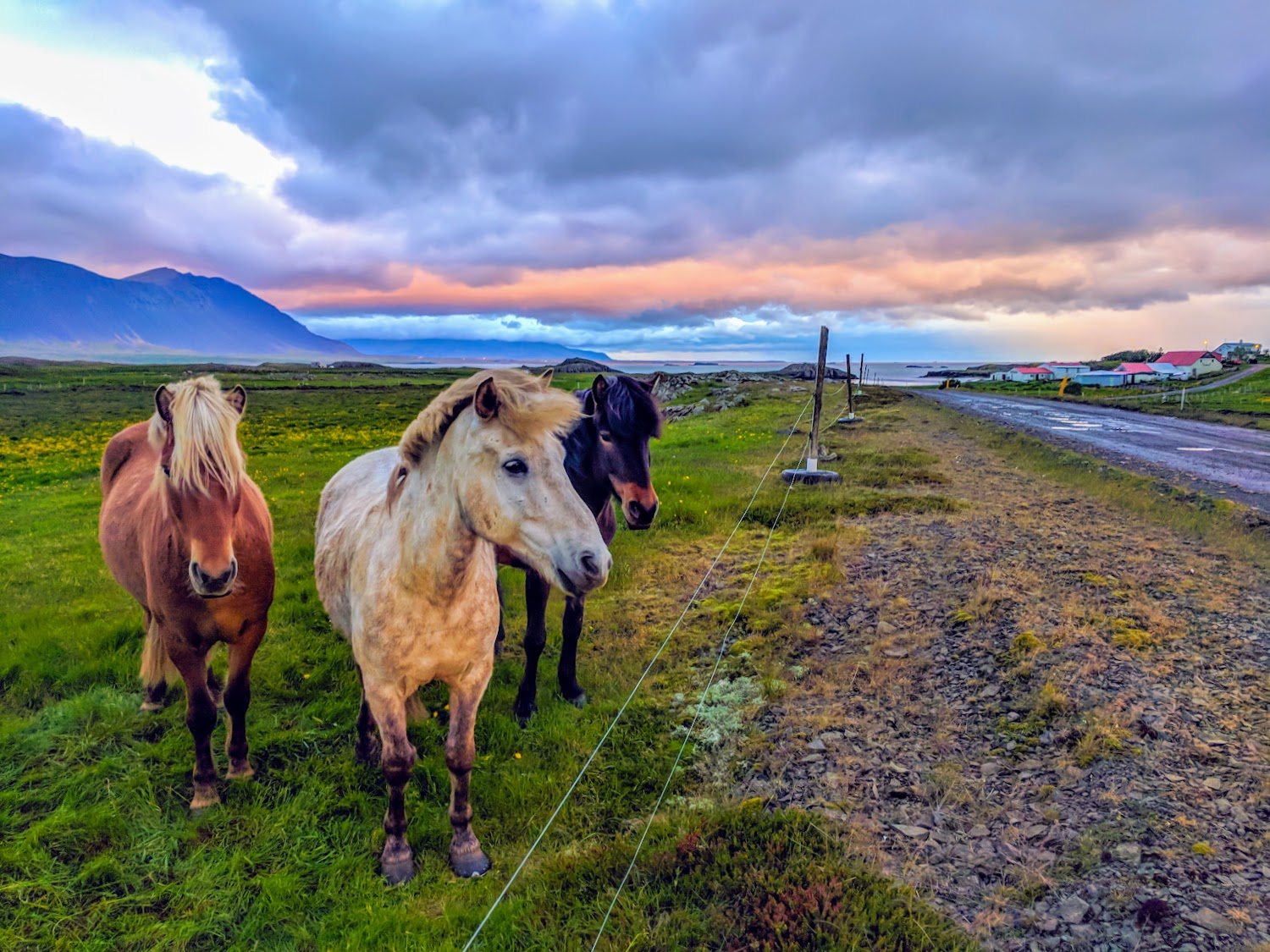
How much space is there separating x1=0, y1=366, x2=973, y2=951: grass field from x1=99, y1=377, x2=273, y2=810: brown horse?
1.90 ft

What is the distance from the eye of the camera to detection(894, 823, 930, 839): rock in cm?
368

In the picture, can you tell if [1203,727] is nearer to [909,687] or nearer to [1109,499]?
[909,687]

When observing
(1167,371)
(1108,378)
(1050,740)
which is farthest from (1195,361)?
(1050,740)

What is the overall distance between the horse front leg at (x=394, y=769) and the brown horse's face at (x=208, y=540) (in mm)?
1080

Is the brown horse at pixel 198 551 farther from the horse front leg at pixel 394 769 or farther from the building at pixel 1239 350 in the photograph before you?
the building at pixel 1239 350

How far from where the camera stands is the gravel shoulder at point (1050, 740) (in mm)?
3127

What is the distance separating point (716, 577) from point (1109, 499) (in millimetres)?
8695

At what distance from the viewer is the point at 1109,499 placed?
11.5 meters

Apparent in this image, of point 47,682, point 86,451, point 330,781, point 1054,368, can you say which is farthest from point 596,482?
point 1054,368

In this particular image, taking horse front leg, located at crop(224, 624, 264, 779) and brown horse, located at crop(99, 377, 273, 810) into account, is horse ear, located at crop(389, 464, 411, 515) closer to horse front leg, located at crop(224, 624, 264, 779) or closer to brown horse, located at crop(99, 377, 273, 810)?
brown horse, located at crop(99, 377, 273, 810)

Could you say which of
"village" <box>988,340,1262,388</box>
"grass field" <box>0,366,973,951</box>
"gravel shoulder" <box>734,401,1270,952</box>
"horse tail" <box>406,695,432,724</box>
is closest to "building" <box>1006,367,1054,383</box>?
"village" <box>988,340,1262,388</box>

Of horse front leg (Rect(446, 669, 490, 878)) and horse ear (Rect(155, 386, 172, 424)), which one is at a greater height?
horse ear (Rect(155, 386, 172, 424))

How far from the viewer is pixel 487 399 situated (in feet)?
9.52

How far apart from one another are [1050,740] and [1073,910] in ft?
5.39
